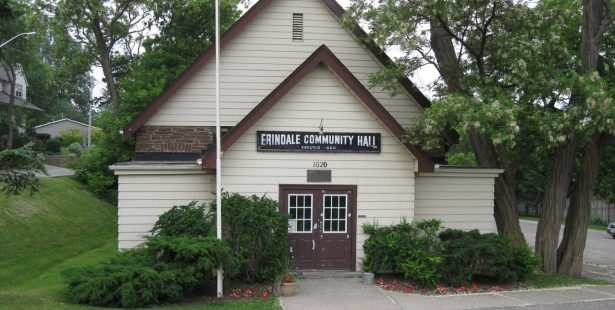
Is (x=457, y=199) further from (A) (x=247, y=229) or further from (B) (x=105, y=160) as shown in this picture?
(B) (x=105, y=160)

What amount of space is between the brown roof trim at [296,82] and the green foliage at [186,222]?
1023mm

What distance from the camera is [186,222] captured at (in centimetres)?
1179

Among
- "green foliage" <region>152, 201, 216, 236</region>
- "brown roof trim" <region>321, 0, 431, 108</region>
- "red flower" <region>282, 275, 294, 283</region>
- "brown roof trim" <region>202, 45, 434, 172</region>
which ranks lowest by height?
"red flower" <region>282, 275, 294, 283</region>

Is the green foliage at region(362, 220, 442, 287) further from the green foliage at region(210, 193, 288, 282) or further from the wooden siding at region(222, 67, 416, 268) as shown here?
the green foliage at region(210, 193, 288, 282)

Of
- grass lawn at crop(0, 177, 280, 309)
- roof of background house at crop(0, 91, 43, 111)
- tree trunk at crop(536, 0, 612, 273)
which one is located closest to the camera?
grass lawn at crop(0, 177, 280, 309)

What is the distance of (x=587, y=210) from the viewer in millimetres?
15867

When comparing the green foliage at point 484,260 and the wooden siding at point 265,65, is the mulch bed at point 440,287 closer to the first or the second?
the green foliage at point 484,260

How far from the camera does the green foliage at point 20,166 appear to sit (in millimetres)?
10047

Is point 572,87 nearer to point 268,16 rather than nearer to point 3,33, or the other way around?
point 268,16

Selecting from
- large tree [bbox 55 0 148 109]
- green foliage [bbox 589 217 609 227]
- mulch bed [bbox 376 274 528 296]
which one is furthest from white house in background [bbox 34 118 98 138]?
mulch bed [bbox 376 274 528 296]

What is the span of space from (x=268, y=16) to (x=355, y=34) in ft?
8.10

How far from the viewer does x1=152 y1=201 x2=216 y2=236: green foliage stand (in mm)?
11625

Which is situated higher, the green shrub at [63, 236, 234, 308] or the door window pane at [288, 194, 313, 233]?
the door window pane at [288, 194, 313, 233]

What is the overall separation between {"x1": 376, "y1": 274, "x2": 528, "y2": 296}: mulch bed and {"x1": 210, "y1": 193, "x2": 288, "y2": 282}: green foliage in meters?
2.39
